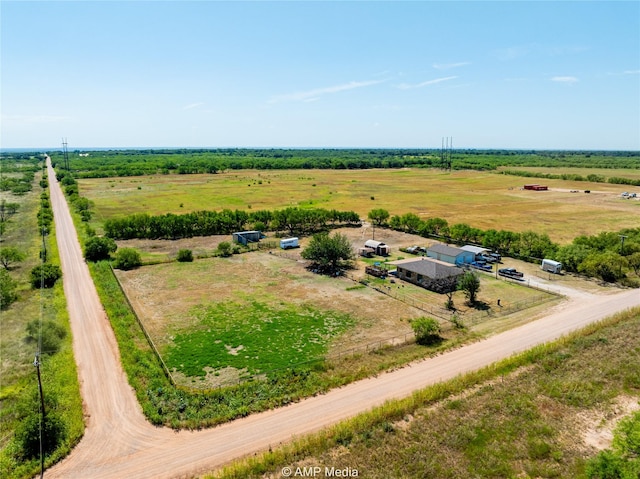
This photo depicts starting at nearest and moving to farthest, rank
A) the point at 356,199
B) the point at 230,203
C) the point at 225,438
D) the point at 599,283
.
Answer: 1. the point at 225,438
2. the point at 599,283
3. the point at 230,203
4. the point at 356,199

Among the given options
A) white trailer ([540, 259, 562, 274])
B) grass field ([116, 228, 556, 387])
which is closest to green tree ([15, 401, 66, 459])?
grass field ([116, 228, 556, 387])

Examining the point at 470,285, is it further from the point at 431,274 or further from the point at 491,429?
the point at 491,429

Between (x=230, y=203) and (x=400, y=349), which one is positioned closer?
(x=400, y=349)

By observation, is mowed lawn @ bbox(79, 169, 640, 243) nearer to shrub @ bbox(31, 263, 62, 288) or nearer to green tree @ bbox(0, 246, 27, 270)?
green tree @ bbox(0, 246, 27, 270)

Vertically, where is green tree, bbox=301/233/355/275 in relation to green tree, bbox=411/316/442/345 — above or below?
above

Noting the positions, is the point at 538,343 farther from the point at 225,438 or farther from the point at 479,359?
the point at 225,438

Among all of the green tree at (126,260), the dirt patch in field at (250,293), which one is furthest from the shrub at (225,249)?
the green tree at (126,260)

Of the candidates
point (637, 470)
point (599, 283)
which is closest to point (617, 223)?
point (599, 283)
